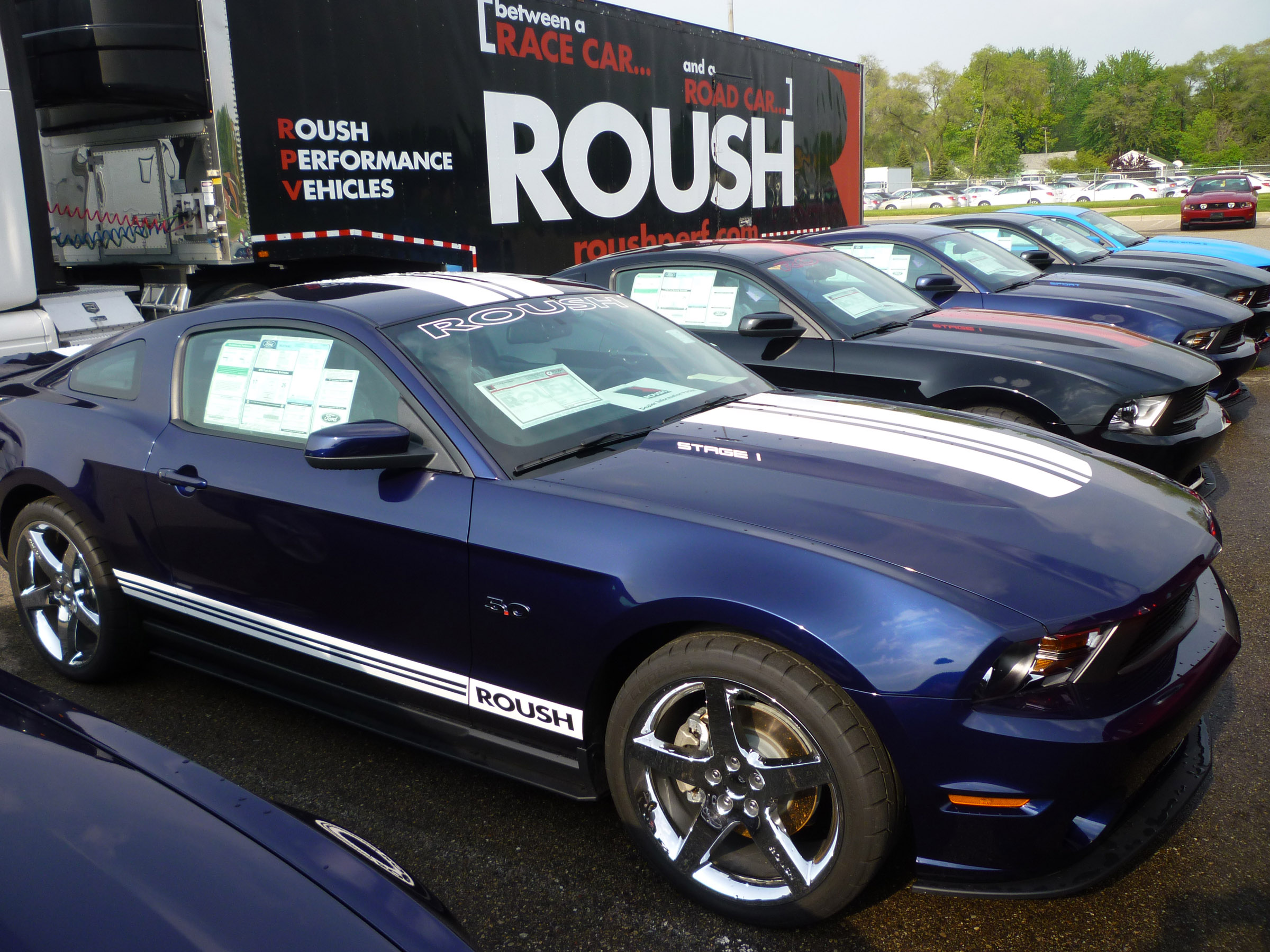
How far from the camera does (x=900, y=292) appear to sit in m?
6.02

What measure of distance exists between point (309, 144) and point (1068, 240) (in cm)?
739

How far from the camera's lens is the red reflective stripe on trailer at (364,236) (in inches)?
272

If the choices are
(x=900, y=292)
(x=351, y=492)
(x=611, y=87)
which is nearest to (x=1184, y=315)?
(x=900, y=292)

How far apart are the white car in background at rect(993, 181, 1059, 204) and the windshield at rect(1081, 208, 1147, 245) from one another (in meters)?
35.6

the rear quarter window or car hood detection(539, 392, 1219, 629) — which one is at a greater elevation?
the rear quarter window

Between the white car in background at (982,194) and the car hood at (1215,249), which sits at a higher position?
the white car in background at (982,194)

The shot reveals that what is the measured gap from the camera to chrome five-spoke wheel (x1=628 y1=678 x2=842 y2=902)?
222cm

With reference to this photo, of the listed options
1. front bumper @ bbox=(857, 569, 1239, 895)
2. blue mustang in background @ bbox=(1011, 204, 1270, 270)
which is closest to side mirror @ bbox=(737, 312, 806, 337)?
front bumper @ bbox=(857, 569, 1239, 895)

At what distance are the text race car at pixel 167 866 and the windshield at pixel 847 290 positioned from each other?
4.09 meters

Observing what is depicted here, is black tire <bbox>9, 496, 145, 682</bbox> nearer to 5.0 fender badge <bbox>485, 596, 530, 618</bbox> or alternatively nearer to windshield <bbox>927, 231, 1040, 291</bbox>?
5.0 fender badge <bbox>485, 596, 530, 618</bbox>

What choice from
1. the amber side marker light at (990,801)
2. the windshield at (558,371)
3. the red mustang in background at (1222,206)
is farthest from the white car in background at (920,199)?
the amber side marker light at (990,801)

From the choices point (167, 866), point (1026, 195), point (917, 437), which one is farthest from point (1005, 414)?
point (1026, 195)

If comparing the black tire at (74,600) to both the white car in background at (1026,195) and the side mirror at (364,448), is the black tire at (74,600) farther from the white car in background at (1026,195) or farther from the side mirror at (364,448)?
the white car in background at (1026,195)

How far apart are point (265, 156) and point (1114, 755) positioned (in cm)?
643
